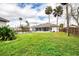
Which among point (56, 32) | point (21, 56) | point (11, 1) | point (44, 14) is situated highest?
point (11, 1)

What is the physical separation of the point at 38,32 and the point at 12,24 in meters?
0.36

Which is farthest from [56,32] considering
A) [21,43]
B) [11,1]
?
[11,1]

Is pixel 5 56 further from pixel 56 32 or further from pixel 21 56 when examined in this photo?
pixel 56 32

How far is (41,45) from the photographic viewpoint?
2854 mm

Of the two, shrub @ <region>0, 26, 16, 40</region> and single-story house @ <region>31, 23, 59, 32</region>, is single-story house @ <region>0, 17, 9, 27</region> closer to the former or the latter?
shrub @ <region>0, 26, 16, 40</region>

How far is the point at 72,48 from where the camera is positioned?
2.83 metres

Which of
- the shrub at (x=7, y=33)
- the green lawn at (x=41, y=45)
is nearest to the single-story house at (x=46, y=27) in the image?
the green lawn at (x=41, y=45)

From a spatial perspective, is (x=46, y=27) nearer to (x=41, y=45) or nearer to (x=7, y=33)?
(x=41, y=45)

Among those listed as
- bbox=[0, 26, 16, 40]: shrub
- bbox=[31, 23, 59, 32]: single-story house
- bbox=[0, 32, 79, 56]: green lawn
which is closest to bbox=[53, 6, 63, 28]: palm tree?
bbox=[31, 23, 59, 32]: single-story house

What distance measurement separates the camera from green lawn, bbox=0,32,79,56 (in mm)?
2812

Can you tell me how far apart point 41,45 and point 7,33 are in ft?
1.54

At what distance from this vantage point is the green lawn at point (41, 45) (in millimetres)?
2812

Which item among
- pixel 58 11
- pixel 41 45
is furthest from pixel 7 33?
pixel 58 11

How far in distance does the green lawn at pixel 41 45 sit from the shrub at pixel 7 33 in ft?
0.18
